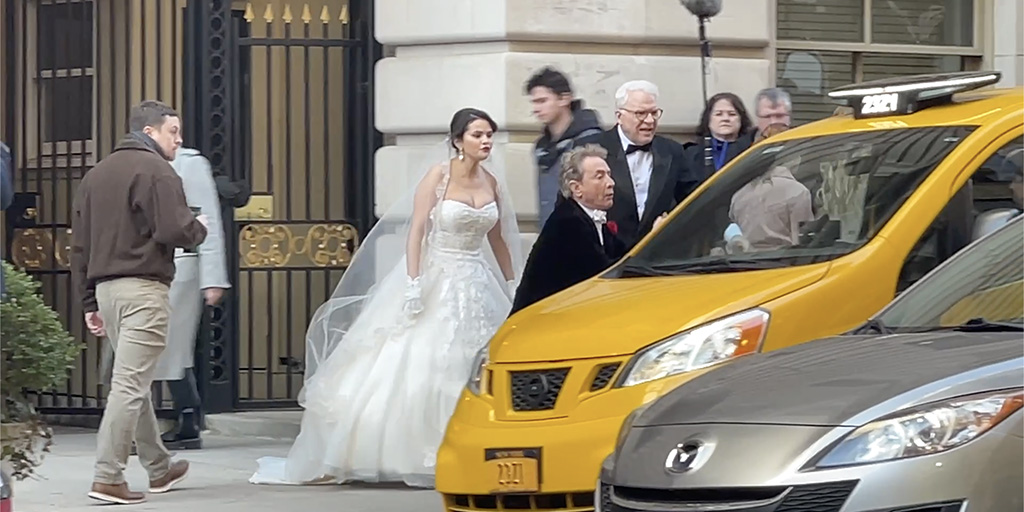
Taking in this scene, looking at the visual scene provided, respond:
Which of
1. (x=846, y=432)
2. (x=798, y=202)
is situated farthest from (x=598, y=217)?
(x=846, y=432)

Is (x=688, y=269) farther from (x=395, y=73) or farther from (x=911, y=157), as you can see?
(x=395, y=73)

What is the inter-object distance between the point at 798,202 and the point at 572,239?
1277 mm

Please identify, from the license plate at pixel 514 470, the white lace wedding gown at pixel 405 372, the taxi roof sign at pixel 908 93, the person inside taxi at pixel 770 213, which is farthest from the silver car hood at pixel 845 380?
the white lace wedding gown at pixel 405 372

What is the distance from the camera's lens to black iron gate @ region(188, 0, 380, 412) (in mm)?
12094

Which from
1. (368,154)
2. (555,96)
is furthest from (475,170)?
(368,154)

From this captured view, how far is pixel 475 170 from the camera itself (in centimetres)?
A: 1005

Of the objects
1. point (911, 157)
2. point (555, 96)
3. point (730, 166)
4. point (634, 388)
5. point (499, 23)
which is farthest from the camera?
point (499, 23)

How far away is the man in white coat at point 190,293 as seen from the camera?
10867 millimetres

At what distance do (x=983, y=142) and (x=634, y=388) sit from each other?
170 centimetres

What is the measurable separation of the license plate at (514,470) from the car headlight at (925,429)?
2.07m

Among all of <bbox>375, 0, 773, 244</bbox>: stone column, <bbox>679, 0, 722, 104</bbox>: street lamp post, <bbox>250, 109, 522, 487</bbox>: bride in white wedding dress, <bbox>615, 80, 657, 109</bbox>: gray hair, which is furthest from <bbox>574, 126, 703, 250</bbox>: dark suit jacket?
<bbox>375, 0, 773, 244</bbox>: stone column

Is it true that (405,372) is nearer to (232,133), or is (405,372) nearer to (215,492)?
(215,492)

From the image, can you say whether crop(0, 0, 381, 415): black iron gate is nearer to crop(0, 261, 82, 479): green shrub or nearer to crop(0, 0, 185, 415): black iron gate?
crop(0, 0, 185, 415): black iron gate

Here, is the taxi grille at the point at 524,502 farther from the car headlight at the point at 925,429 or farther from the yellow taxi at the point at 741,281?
the car headlight at the point at 925,429
